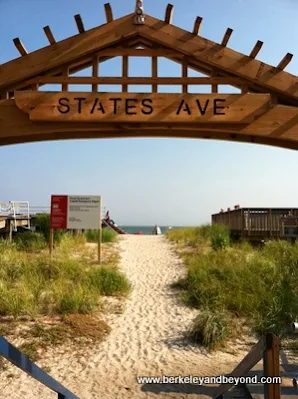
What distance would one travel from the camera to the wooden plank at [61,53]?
4.59 m

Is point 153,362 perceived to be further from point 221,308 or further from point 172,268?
point 172,268

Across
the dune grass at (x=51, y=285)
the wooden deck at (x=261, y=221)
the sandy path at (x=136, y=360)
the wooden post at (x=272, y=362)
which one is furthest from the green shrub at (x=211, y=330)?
the wooden deck at (x=261, y=221)

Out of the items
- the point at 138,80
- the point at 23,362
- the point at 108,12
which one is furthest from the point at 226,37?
the point at 23,362

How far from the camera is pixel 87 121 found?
14.4ft

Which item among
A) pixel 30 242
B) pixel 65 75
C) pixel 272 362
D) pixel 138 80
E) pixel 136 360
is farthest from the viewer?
pixel 30 242

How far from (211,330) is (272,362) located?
209 inches

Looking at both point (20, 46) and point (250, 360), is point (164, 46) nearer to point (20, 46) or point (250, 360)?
point (20, 46)

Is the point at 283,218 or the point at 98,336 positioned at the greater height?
the point at 283,218

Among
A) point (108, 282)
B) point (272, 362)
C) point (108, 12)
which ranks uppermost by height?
point (108, 12)

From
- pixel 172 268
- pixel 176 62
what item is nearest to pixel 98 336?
pixel 176 62

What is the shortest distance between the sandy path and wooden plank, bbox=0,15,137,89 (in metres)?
4.37

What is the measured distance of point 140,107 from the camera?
4.40 meters

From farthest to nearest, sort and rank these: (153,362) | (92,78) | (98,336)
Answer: (98,336) < (153,362) < (92,78)

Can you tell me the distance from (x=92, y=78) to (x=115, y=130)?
0.69 meters
